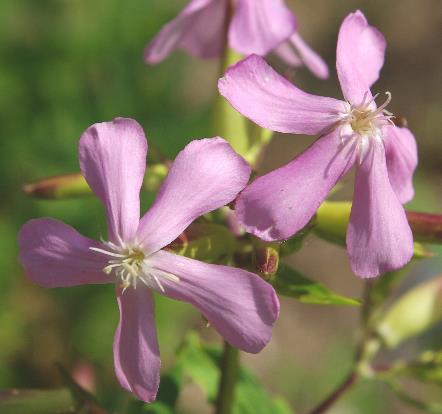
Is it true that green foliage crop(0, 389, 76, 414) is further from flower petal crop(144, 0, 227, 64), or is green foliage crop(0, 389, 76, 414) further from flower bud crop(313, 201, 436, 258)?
flower petal crop(144, 0, 227, 64)

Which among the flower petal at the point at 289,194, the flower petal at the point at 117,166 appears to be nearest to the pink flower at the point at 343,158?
the flower petal at the point at 289,194

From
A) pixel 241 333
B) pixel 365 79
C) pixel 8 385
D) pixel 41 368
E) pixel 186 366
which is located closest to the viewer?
pixel 241 333

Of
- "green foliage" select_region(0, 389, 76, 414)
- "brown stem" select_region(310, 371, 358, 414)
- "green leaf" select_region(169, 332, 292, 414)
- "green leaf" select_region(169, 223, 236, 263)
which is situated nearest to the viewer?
"green leaf" select_region(169, 223, 236, 263)

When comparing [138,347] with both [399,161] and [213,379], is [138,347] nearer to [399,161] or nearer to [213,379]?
[399,161]

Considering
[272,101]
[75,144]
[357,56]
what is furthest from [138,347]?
[75,144]

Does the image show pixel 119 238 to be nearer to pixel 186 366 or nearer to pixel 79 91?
pixel 186 366

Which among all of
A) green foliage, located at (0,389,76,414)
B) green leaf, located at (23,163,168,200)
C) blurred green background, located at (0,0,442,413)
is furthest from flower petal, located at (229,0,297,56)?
blurred green background, located at (0,0,442,413)

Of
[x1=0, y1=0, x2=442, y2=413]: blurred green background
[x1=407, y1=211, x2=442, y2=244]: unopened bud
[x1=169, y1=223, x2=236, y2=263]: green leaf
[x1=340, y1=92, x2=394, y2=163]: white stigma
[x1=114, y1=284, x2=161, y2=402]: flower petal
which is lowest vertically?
[x1=0, y1=0, x2=442, y2=413]: blurred green background

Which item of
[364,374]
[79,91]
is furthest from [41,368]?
[364,374]
